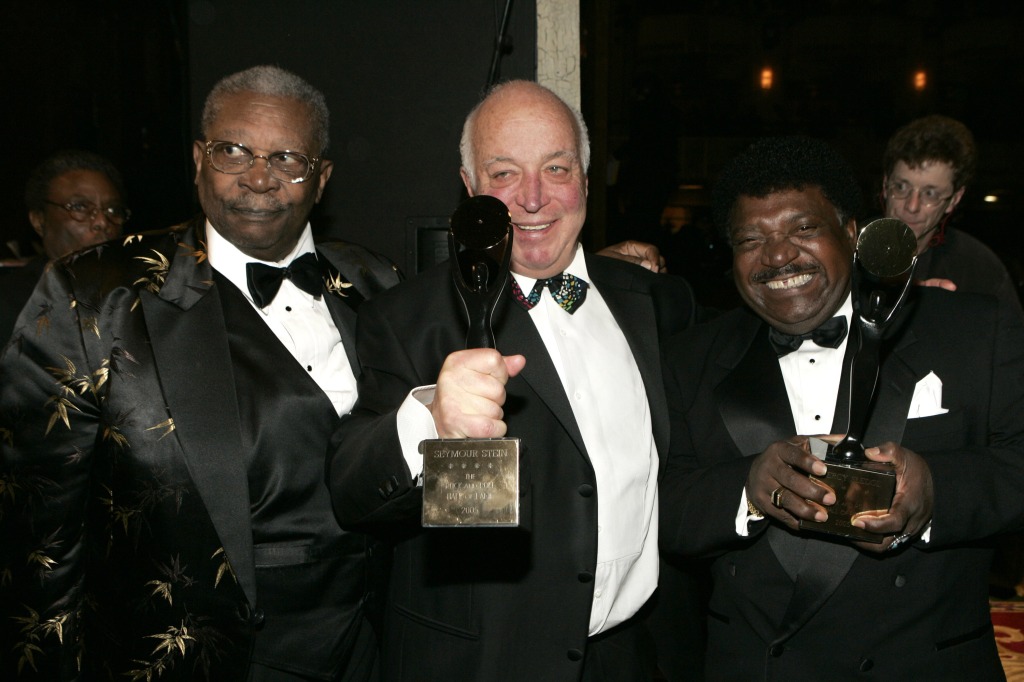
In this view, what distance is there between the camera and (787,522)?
5.75 ft

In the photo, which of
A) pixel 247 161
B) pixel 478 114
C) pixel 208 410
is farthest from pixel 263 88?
pixel 208 410

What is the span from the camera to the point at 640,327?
235 cm

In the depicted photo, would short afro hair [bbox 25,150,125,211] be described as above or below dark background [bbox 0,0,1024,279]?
below

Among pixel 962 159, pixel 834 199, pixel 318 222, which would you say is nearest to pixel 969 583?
pixel 834 199

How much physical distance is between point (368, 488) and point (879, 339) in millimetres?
1100

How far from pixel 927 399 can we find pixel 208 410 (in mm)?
1726

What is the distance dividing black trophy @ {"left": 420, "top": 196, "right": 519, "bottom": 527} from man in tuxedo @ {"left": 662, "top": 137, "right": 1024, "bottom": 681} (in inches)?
26.6

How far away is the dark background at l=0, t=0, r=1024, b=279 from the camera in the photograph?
13.1 feet

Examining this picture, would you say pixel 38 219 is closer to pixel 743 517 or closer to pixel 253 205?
pixel 253 205

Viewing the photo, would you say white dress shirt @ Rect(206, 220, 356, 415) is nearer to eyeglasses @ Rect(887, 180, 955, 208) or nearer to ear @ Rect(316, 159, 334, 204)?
ear @ Rect(316, 159, 334, 204)

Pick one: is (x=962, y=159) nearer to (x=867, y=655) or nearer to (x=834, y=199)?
(x=834, y=199)

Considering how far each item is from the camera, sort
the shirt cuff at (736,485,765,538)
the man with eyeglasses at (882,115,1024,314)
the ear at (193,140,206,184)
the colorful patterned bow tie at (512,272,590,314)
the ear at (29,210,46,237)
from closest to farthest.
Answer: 1. the shirt cuff at (736,485,765,538)
2. the colorful patterned bow tie at (512,272,590,314)
3. the ear at (193,140,206,184)
4. the man with eyeglasses at (882,115,1024,314)
5. the ear at (29,210,46,237)

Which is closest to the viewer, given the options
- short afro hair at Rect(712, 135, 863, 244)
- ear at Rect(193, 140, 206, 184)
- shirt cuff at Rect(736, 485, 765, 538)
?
shirt cuff at Rect(736, 485, 765, 538)

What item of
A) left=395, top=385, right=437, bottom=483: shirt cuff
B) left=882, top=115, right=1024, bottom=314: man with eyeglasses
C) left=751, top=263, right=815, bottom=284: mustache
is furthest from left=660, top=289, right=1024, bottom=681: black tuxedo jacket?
left=882, top=115, right=1024, bottom=314: man with eyeglasses
